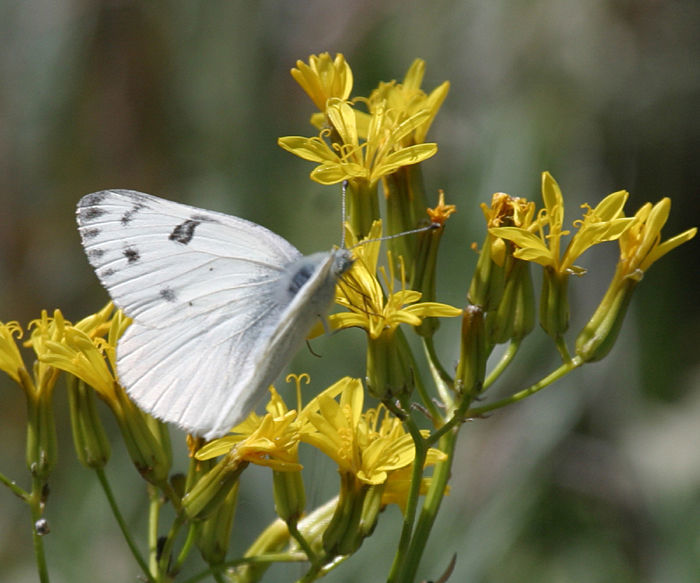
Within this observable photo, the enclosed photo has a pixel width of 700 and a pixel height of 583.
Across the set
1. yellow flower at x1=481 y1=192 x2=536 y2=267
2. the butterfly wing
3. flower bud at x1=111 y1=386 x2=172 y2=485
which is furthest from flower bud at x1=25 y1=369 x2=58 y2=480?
yellow flower at x1=481 y1=192 x2=536 y2=267

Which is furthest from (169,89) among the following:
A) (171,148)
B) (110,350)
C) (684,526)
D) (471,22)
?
(684,526)

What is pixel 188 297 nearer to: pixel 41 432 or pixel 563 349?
pixel 41 432

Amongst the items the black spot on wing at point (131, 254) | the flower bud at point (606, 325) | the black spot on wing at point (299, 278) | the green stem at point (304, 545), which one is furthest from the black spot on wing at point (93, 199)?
the flower bud at point (606, 325)

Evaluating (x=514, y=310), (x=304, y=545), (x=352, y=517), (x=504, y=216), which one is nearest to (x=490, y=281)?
(x=514, y=310)

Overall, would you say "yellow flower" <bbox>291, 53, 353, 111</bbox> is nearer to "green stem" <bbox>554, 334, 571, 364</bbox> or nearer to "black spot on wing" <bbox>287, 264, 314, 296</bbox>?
"black spot on wing" <bbox>287, 264, 314, 296</bbox>

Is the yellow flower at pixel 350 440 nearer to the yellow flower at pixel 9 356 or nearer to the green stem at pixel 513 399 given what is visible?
the green stem at pixel 513 399

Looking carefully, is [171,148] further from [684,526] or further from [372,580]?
[684,526]
